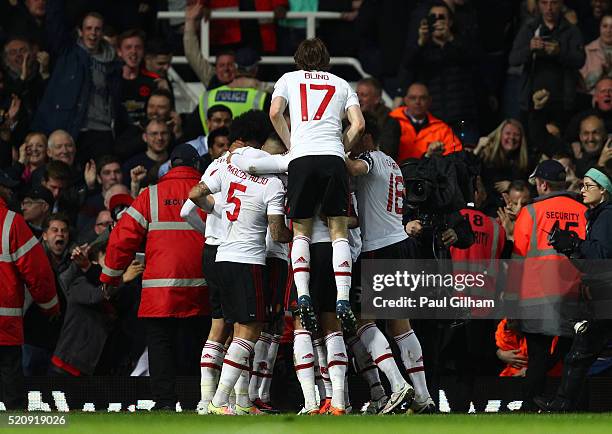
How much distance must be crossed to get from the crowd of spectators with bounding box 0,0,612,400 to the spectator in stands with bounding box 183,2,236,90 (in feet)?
0.08

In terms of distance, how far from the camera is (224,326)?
13.8 meters

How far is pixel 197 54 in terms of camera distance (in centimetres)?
2025

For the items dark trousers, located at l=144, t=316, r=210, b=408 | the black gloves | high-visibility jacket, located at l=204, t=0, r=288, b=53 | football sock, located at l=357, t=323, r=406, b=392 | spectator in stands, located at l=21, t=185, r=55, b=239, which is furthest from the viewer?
high-visibility jacket, located at l=204, t=0, r=288, b=53

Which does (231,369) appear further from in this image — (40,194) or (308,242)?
(40,194)

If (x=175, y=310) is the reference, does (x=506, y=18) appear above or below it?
above

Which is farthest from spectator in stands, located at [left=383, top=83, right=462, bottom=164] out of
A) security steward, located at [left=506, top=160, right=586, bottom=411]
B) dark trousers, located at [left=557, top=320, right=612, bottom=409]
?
dark trousers, located at [left=557, top=320, right=612, bottom=409]

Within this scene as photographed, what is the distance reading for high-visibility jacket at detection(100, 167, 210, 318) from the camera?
14.5 meters

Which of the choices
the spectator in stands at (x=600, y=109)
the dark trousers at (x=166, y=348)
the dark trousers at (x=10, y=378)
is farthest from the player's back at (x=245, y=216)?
the spectator in stands at (x=600, y=109)

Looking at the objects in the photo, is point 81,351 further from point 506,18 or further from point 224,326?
point 506,18

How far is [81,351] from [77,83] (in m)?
5.00

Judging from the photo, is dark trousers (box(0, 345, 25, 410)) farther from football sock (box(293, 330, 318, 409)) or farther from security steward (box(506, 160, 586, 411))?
security steward (box(506, 160, 586, 411))

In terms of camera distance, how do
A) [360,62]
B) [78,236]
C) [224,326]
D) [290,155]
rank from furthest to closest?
[360,62]
[78,236]
[224,326]
[290,155]

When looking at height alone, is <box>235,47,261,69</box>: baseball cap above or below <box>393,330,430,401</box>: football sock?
above

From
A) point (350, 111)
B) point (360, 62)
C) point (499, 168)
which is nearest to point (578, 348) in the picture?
point (350, 111)
